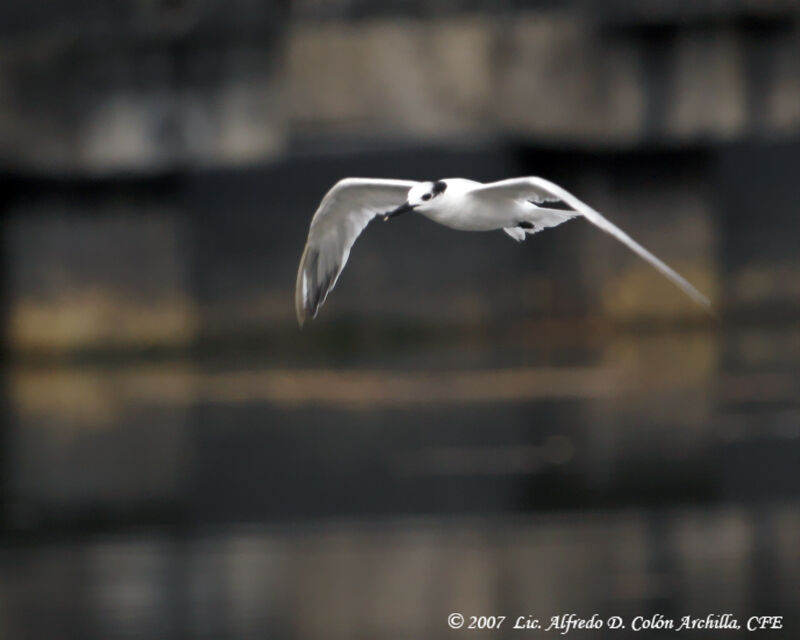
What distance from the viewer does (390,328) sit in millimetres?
26484

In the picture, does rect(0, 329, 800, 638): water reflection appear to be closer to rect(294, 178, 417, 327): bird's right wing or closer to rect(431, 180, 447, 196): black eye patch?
rect(294, 178, 417, 327): bird's right wing

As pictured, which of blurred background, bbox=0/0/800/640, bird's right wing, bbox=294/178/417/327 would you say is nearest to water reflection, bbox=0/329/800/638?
blurred background, bbox=0/0/800/640

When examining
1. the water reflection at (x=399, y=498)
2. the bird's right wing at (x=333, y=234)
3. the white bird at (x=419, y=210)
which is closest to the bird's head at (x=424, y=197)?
the white bird at (x=419, y=210)

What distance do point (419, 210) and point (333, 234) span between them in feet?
2.90

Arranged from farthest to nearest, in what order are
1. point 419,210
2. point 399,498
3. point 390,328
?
point 390,328, point 399,498, point 419,210

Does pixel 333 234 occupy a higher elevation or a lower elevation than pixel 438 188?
lower

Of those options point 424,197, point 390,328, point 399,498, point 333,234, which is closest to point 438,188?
point 424,197

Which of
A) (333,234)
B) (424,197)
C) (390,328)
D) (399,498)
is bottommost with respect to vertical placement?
(399,498)

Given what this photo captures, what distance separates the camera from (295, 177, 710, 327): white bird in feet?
28.8

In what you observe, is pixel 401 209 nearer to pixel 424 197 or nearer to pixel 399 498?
pixel 424 197

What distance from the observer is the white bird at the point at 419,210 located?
28.8 feet

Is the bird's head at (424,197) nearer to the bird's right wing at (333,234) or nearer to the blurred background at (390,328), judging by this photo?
the bird's right wing at (333,234)

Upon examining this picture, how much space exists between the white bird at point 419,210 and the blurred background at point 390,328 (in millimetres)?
1550

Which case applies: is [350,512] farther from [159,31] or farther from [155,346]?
[155,346]
